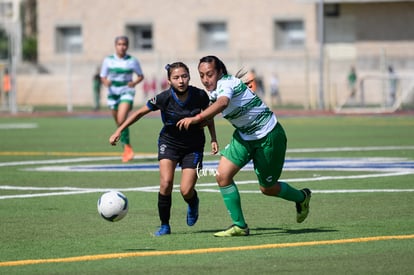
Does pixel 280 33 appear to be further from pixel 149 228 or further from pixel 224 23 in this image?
pixel 149 228

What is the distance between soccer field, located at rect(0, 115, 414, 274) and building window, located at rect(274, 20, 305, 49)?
33525 mm

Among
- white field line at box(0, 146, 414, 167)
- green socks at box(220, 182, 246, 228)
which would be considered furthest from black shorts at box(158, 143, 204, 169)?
white field line at box(0, 146, 414, 167)

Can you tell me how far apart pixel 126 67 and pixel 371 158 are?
5069 mm

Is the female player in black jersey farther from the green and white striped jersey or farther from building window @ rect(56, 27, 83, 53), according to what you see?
building window @ rect(56, 27, 83, 53)

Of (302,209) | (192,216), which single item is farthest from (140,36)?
(302,209)

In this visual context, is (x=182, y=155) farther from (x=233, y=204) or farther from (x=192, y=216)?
(x=233, y=204)

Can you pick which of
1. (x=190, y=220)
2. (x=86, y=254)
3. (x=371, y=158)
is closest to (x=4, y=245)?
(x=86, y=254)

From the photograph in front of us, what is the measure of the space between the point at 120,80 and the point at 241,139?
412 inches

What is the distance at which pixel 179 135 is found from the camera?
39.2 feet

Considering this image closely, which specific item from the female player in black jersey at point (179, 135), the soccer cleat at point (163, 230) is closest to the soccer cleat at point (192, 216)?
the female player in black jersey at point (179, 135)

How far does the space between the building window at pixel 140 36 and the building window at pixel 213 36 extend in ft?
9.36

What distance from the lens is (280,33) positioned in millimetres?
58219

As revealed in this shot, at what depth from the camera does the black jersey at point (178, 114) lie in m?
11.9

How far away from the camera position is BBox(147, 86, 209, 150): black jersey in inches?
470
